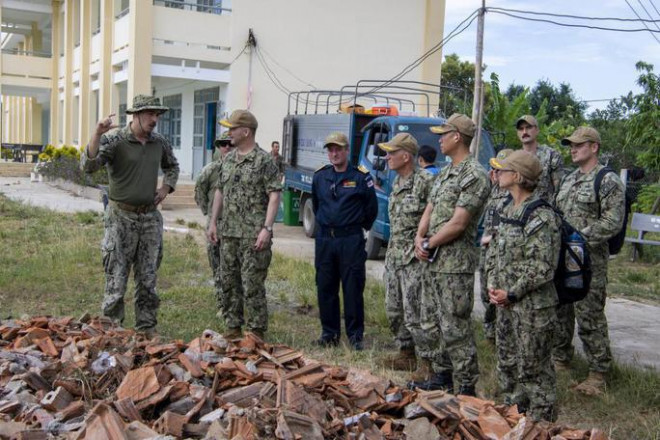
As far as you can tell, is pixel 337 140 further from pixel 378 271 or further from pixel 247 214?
pixel 378 271

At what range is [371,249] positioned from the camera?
1170 centimetres

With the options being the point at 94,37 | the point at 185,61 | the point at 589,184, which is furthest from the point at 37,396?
the point at 94,37

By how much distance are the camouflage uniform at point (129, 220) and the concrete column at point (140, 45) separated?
13.8 metres

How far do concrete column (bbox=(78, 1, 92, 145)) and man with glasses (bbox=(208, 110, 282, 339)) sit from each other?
22.2m

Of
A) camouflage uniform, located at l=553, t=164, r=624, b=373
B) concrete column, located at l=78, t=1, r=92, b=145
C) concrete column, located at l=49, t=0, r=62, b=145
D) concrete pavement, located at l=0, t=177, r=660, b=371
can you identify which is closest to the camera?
camouflage uniform, located at l=553, t=164, r=624, b=373

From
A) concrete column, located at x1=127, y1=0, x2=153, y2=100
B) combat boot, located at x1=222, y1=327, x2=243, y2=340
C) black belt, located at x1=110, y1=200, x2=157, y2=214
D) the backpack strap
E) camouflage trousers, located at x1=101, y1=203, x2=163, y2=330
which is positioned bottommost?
combat boot, located at x1=222, y1=327, x2=243, y2=340

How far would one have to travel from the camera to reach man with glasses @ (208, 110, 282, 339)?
6.01 metres

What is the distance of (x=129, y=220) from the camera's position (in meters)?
5.88

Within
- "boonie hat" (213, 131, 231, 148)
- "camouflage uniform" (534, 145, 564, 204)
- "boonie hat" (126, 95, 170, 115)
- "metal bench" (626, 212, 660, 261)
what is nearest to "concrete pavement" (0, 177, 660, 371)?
"metal bench" (626, 212, 660, 261)

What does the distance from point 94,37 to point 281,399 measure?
25.0 m

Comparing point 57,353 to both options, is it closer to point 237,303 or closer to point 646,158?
point 237,303

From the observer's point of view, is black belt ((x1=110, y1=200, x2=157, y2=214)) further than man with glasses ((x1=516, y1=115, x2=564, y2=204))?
No

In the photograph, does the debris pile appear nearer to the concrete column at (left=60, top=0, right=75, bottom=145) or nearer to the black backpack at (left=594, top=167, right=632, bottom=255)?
the black backpack at (left=594, top=167, right=632, bottom=255)

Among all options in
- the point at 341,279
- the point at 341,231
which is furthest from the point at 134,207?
the point at 341,279
